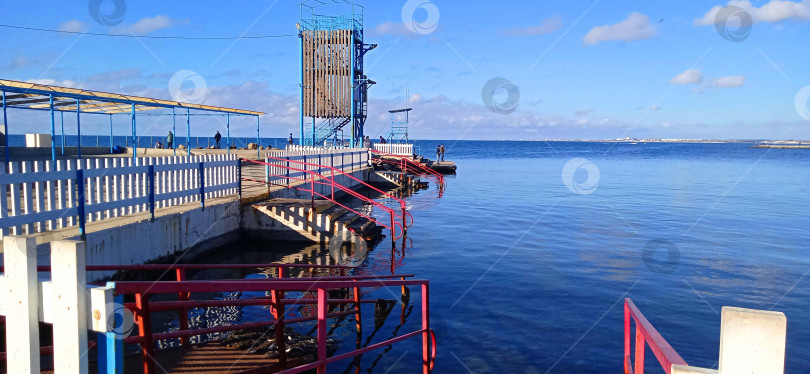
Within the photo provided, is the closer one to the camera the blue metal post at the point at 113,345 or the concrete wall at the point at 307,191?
the blue metal post at the point at 113,345

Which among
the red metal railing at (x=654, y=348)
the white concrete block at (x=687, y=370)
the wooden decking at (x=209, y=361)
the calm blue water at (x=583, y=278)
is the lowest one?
the calm blue water at (x=583, y=278)

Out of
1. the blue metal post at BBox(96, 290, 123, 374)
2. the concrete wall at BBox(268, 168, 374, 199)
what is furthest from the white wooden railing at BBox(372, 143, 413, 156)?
the blue metal post at BBox(96, 290, 123, 374)

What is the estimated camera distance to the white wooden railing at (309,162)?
661 inches

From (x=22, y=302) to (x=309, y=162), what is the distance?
1701cm

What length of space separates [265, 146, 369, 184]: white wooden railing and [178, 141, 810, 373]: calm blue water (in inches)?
151

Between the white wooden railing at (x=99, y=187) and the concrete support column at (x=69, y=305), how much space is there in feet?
19.0

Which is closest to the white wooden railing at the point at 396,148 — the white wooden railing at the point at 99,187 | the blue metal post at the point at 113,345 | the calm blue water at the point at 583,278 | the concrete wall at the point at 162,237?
the calm blue water at the point at 583,278

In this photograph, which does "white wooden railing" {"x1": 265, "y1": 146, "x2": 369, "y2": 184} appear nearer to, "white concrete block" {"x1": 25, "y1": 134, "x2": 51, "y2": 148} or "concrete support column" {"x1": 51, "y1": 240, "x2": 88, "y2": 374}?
"concrete support column" {"x1": 51, "y1": 240, "x2": 88, "y2": 374}

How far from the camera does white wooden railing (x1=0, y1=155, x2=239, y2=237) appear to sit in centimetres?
752

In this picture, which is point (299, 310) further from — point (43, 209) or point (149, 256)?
point (43, 209)

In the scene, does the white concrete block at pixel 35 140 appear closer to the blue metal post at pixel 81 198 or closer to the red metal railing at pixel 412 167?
the red metal railing at pixel 412 167

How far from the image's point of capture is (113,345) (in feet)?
8.75

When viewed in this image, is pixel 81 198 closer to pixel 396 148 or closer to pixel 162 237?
pixel 162 237

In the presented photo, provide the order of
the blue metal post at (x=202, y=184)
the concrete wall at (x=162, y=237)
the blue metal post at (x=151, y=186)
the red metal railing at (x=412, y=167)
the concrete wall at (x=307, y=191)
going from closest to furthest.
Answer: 1. the concrete wall at (x=162, y=237)
2. the blue metal post at (x=151, y=186)
3. the blue metal post at (x=202, y=184)
4. the concrete wall at (x=307, y=191)
5. the red metal railing at (x=412, y=167)
